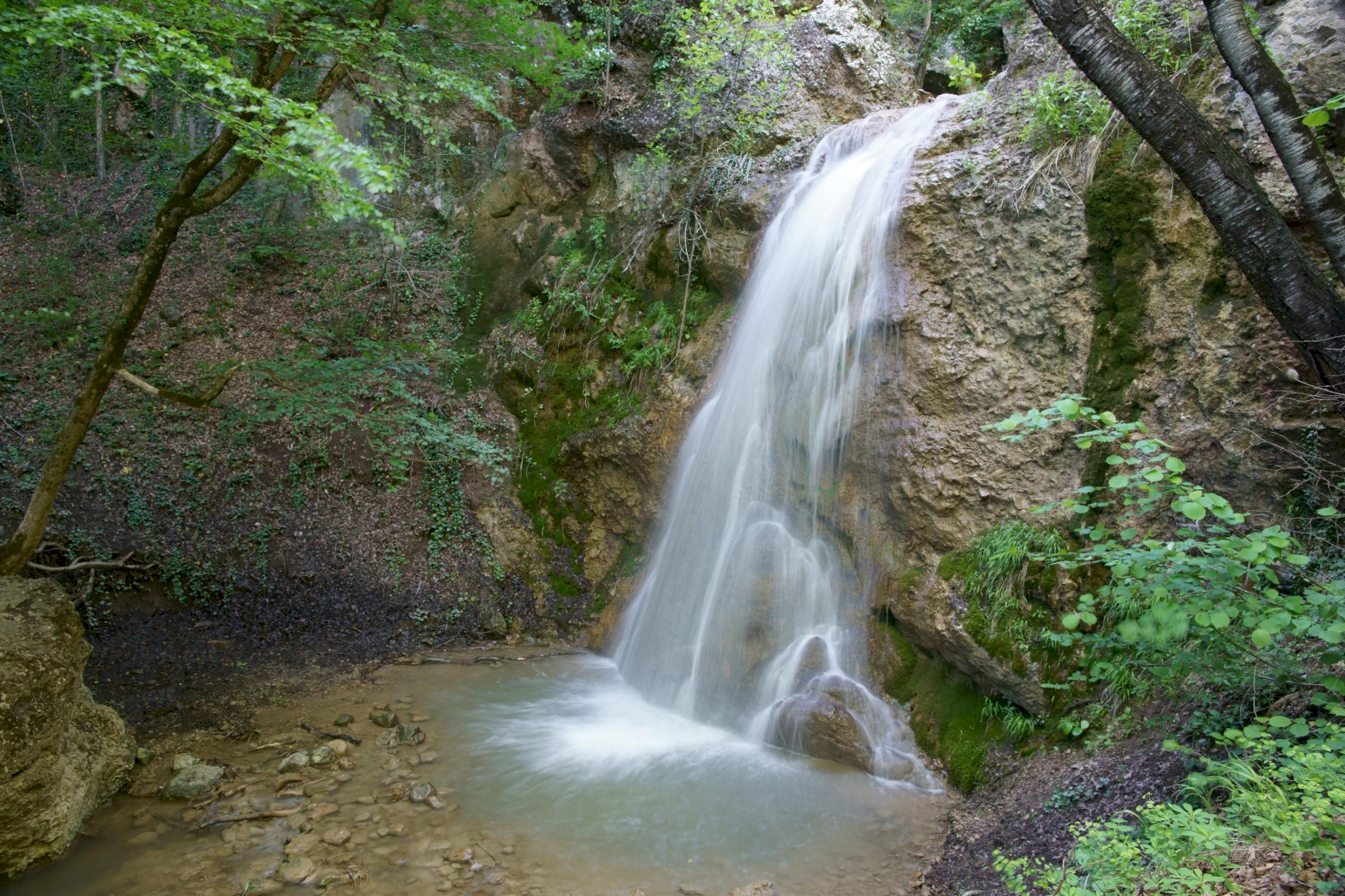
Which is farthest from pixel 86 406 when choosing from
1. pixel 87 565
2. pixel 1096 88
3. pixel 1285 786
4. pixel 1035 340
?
pixel 1096 88

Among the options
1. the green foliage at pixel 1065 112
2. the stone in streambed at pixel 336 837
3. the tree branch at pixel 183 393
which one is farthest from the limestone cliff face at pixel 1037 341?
the tree branch at pixel 183 393

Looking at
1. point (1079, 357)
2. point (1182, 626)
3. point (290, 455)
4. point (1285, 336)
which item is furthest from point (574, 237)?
point (1182, 626)

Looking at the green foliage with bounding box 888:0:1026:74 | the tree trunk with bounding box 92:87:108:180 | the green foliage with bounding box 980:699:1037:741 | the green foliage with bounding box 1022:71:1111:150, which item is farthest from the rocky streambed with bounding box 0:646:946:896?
the green foliage with bounding box 888:0:1026:74

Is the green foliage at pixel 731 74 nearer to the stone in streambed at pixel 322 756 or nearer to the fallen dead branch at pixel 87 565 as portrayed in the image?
the stone in streambed at pixel 322 756

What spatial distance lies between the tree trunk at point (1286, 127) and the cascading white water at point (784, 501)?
262 centimetres

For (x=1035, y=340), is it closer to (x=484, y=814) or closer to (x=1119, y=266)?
(x=1119, y=266)

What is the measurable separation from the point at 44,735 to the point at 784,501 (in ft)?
17.7

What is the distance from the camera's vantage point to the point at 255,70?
553cm

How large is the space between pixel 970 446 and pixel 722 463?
236 cm

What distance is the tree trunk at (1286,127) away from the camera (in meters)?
3.76

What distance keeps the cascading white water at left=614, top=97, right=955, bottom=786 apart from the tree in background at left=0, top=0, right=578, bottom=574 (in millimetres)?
3297

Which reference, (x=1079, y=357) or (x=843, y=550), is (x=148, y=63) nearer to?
(x=843, y=550)

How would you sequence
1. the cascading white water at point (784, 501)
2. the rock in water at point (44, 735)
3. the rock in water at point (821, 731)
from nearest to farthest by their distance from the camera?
1. the rock in water at point (44, 735)
2. the rock in water at point (821, 731)
3. the cascading white water at point (784, 501)

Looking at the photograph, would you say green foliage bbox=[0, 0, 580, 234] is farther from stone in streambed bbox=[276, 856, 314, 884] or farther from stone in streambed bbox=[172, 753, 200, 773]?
stone in streambed bbox=[172, 753, 200, 773]
